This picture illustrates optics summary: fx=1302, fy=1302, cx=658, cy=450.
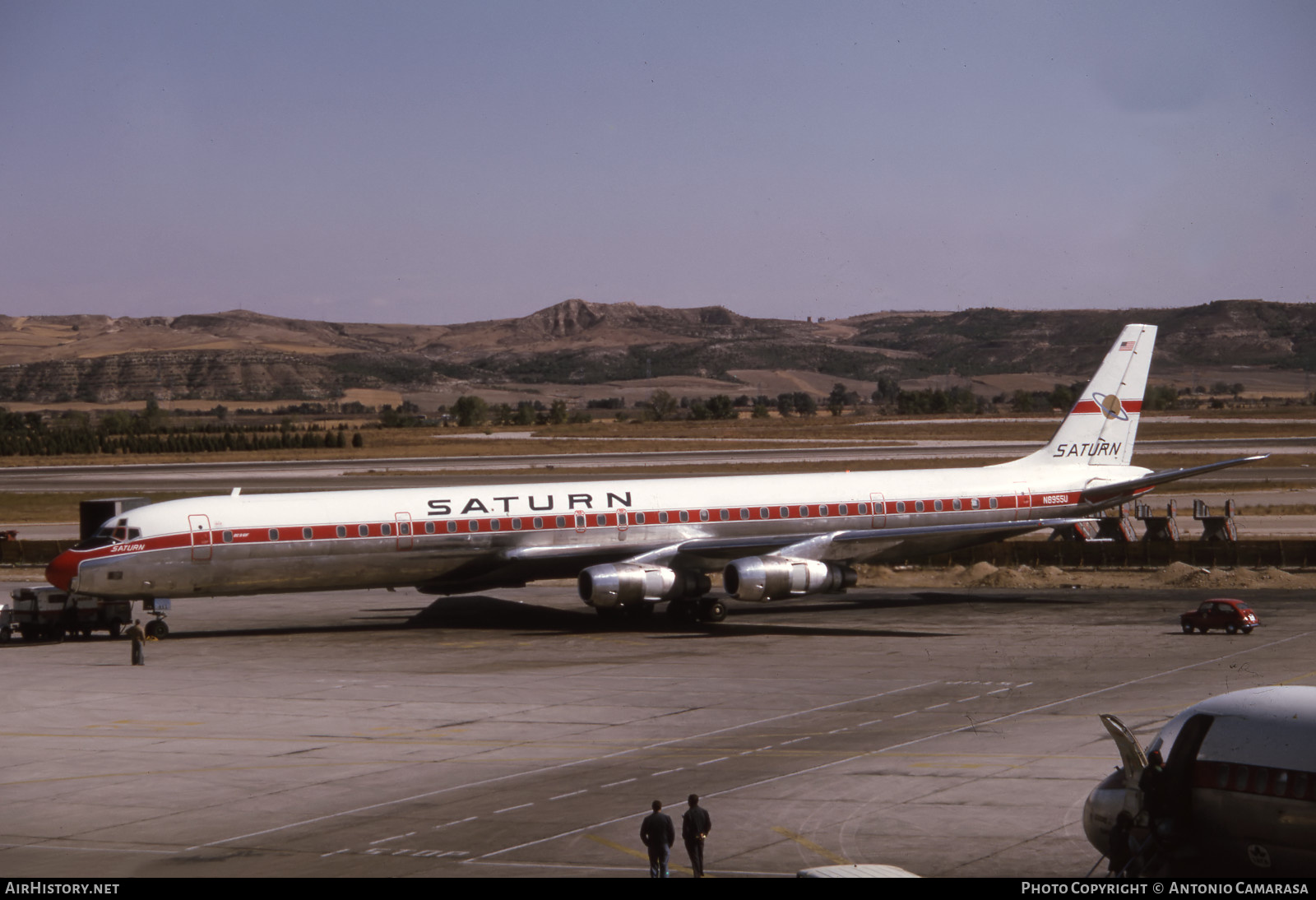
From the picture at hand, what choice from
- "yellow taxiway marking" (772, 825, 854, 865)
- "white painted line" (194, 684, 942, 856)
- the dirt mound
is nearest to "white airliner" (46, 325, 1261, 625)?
the dirt mound

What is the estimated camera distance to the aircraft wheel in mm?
44094

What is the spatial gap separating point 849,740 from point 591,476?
2697 inches

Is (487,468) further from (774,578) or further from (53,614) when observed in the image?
(774,578)

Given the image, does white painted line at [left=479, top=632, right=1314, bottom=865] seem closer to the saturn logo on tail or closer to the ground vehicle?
the saturn logo on tail

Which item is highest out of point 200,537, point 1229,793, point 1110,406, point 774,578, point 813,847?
point 1110,406

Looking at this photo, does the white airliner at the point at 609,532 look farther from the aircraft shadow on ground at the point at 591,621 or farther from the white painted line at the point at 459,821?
the white painted line at the point at 459,821

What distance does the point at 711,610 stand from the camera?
44.1m

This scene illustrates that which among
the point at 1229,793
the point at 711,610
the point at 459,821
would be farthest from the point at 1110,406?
the point at 1229,793

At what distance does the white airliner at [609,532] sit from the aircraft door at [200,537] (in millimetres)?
50

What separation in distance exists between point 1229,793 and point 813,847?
236 inches

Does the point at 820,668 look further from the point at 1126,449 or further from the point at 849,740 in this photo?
the point at 1126,449

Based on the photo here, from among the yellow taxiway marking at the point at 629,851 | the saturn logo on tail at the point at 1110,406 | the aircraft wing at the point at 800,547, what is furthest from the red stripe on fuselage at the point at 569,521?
the yellow taxiway marking at the point at 629,851

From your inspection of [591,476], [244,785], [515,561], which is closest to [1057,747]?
[244,785]

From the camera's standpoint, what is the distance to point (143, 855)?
18859 millimetres
